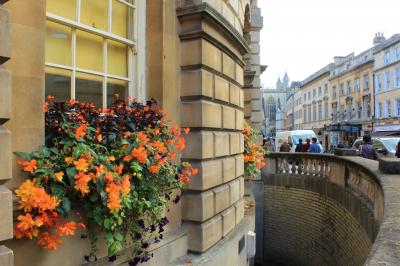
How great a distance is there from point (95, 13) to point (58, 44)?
2.08ft

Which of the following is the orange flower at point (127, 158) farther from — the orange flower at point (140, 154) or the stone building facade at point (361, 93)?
the stone building facade at point (361, 93)

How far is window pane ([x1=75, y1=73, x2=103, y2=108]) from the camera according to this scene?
405 cm

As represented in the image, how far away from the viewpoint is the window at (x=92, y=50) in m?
3.80

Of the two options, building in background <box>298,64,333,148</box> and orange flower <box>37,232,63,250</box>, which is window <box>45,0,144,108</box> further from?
building in background <box>298,64,333,148</box>

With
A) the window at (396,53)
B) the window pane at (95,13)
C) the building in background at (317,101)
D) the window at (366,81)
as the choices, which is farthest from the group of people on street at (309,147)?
the building in background at (317,101)

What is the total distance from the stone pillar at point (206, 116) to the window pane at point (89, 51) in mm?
1207

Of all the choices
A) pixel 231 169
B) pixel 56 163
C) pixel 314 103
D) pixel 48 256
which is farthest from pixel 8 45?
pixel 314 103

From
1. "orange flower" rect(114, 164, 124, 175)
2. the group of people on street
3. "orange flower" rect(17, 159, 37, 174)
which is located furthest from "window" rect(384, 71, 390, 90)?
"orange flower" rect(17, 159, 37, 174)

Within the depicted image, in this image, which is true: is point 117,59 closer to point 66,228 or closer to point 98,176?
point 98,176

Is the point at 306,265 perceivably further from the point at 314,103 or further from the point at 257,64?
the point at 314,103

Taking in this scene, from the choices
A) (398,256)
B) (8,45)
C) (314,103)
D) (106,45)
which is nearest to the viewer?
(398,256)

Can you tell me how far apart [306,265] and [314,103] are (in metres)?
64.2

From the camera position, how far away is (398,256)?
255 centimetres

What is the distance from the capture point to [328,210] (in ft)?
35.5
